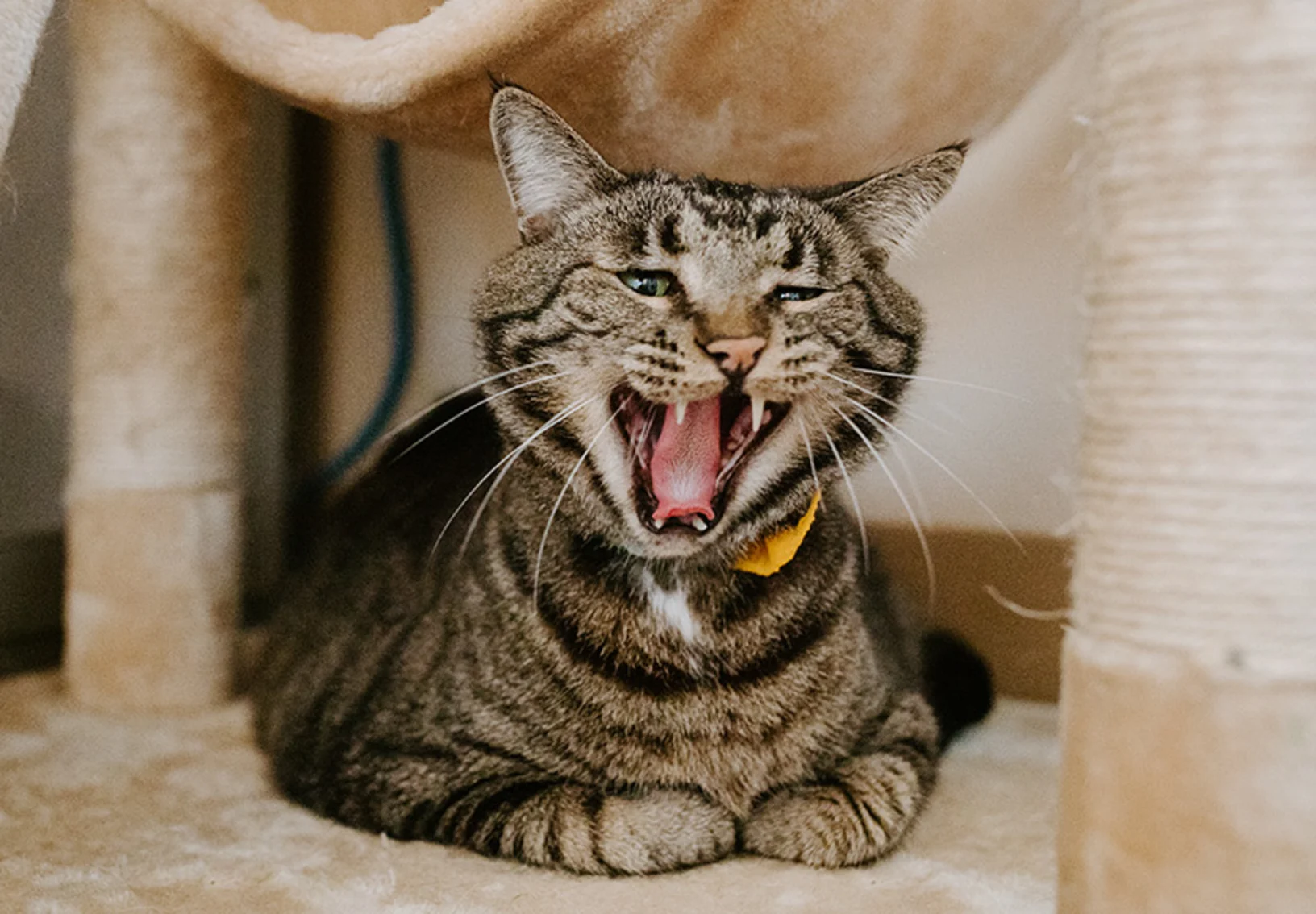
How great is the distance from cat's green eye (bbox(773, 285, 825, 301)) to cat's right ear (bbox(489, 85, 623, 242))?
0.64ft

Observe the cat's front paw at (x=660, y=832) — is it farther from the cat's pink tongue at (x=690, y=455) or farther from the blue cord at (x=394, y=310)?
the blue cord at (x=394, y=310)

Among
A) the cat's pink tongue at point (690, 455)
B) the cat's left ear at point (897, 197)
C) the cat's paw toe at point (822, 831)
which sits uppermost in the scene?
the cat's left ear at point (897, 197)

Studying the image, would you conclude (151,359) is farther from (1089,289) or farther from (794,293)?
(1089,289)

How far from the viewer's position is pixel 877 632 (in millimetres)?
1309

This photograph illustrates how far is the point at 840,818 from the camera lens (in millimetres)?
1001

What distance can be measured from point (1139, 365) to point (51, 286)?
1.43 m

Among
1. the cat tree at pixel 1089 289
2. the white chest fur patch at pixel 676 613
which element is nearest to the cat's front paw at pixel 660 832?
the white chest fur patch at pixel 676 613

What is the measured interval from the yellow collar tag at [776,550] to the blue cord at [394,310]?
117cm

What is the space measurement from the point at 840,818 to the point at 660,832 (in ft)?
0.54

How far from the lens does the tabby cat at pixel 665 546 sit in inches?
37.9

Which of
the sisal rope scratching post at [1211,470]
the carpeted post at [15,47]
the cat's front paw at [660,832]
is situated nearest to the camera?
the sisal rope scratching post at [1211,470]

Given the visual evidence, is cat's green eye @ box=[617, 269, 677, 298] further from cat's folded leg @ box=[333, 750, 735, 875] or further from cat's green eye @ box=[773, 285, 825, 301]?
cat's folded leg @ box=[333, 750, 735, 875]

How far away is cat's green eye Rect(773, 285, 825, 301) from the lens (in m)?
0.98

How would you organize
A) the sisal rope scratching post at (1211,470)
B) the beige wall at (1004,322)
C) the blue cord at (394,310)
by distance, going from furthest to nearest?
the blue cord at (394,310) < the beige wall at (1004,322) < the sisal rope scratching post at (1211,470)
